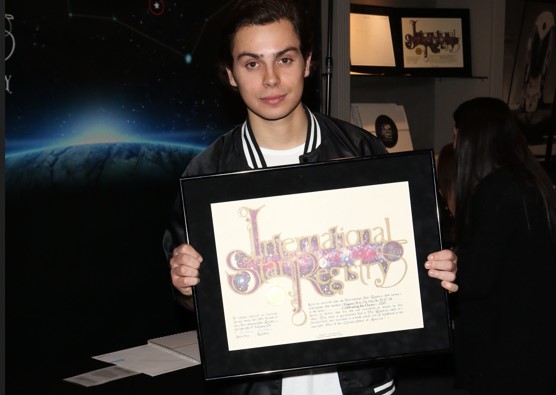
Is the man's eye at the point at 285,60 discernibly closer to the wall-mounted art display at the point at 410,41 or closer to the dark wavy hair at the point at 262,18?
the dark wavy hair at the point at 262,18

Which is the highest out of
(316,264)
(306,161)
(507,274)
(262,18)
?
(262,18)

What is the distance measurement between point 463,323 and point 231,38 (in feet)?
4.27

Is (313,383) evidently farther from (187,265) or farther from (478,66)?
(478,66)

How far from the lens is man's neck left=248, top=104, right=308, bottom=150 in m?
1.57

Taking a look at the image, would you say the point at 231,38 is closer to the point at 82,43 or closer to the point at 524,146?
the point at 82,43

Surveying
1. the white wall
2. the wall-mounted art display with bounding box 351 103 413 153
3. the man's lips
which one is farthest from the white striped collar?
the white wall

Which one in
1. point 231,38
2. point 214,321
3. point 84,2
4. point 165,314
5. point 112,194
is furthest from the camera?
point 165,314

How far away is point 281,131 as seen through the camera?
157 centimetres

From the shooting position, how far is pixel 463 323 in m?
2.36

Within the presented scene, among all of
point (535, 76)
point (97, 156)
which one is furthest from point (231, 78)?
point (535, 76)

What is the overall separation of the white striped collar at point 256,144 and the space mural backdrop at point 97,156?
718mm

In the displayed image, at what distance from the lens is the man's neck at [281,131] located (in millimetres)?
1568

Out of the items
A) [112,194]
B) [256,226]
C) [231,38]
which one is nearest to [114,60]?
[112,194]

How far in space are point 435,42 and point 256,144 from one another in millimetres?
2208
